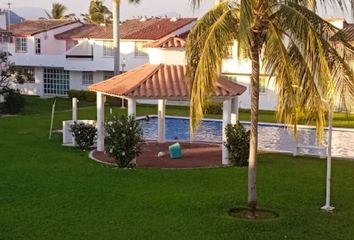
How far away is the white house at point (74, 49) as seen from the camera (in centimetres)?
4644

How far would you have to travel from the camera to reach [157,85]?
63.0 ft

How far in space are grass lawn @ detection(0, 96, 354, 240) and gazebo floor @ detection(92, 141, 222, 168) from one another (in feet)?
3.06

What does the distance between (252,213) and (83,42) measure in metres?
38.0

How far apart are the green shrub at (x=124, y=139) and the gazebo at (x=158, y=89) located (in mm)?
1111

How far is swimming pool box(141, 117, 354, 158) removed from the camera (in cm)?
2230

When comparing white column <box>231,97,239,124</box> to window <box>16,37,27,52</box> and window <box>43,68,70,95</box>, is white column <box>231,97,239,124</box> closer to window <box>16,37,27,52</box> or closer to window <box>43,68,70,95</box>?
window <box>43,68,70,95</box>

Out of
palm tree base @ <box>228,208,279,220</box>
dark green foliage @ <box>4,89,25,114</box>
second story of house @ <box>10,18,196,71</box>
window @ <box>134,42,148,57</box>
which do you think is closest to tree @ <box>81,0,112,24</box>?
second story of house @ <box>10,18,196,71</box>

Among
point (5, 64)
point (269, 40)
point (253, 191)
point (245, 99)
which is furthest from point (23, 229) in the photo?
point (245, 99)

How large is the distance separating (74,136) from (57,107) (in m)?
18.4

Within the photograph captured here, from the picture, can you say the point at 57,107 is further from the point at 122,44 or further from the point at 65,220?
the point at 65,220

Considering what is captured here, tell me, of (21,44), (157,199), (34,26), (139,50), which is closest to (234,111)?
(157,199)

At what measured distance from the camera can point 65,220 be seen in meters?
11.8

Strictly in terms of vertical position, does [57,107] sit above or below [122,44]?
below

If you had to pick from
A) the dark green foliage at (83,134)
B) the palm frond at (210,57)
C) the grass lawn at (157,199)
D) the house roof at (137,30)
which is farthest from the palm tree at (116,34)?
the palm frond at (210,57)
